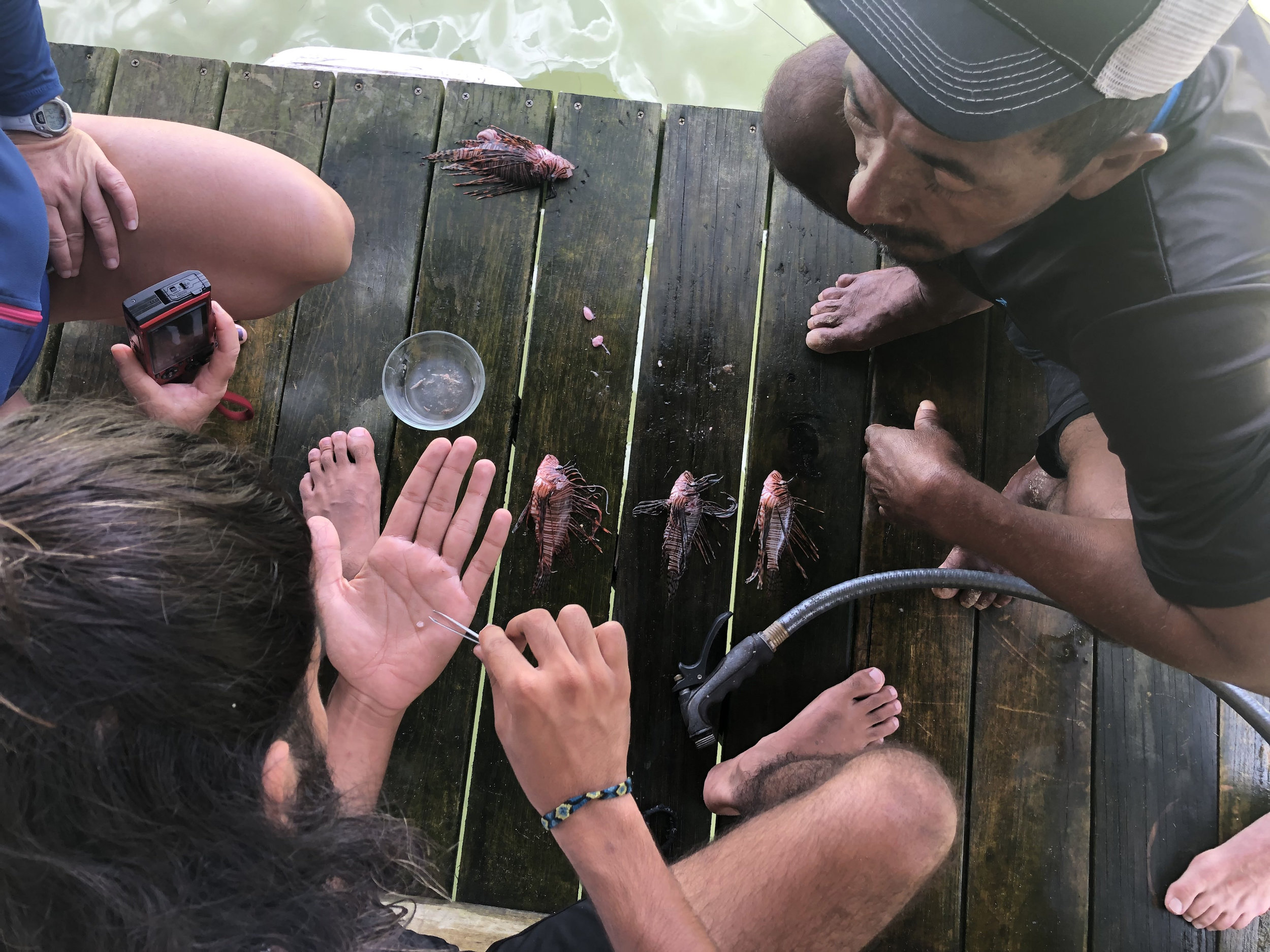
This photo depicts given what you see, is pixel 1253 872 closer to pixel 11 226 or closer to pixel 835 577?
pixel 835 577

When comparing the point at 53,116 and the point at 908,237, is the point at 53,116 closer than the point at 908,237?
No

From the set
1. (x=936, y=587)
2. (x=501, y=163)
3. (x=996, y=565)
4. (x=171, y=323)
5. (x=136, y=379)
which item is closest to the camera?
(x=171, y=323)

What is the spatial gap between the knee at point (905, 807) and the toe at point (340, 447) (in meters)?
1.51

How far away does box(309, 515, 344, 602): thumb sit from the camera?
1618mm

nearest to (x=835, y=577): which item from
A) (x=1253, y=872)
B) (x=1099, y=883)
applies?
(x=1099, y=883)

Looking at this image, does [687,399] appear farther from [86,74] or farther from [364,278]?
[86,74]

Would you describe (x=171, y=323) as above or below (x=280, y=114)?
below

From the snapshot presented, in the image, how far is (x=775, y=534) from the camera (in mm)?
2137

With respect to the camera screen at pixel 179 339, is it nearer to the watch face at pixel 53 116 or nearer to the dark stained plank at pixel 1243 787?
the watch face at pixel 53 116

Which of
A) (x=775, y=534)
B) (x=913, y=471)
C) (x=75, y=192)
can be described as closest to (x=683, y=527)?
(x=775, y=534)

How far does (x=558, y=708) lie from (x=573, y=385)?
114 cm

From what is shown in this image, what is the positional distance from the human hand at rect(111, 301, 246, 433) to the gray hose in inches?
59.4

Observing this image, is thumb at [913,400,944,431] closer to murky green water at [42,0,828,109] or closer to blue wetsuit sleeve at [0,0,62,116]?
murky green water at [42,0,828,109]

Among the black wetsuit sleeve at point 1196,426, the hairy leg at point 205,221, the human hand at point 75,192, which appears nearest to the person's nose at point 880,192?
the black wetsuit sleeve at point 1196,426
